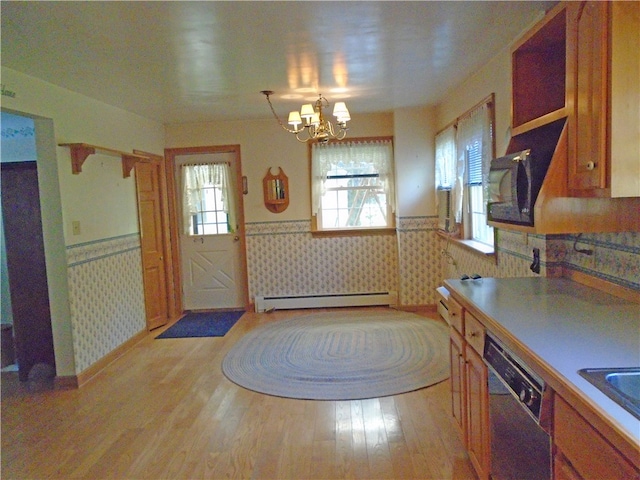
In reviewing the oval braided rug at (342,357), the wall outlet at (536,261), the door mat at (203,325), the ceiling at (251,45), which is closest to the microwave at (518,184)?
the wall outlet at (536,261)

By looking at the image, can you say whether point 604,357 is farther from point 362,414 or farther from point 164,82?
point 164,82

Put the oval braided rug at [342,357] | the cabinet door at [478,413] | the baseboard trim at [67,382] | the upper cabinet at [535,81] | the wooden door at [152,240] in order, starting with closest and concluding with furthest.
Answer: the cabinet door at [478,413] → the upper cabinet at [535,81] → the oval braided rug at [342,357] → the baseboard trim at [67,382] → the wooden door at [152,240]

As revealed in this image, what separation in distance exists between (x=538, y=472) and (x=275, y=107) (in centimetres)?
404

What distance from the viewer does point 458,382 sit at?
2291mm

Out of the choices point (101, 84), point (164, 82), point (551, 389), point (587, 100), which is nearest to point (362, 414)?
point (551, 389)

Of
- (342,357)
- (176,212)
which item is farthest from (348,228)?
(176,212)

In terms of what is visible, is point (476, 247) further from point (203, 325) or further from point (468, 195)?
point (203, 325)

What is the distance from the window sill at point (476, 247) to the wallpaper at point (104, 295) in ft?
10.5

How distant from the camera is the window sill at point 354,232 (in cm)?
549

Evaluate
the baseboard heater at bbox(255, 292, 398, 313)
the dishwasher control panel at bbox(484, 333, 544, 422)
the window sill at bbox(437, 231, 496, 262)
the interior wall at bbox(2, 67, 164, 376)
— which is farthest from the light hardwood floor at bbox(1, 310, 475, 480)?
the baseboard heater at bbox(255, 292, 398, 313)

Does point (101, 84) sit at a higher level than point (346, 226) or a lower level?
higher

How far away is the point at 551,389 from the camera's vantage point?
4.26 ft

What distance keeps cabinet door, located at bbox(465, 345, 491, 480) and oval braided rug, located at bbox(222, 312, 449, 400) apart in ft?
3.53

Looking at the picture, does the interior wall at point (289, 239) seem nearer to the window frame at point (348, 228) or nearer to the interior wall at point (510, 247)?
the window frame at point (348, 228)
